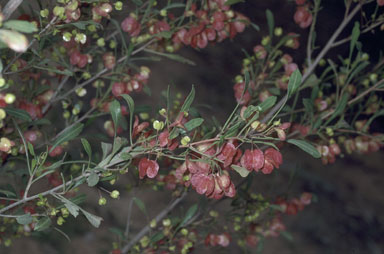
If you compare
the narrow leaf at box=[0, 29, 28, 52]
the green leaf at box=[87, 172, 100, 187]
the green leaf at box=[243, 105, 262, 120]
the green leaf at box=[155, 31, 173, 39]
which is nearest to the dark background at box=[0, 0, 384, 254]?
the green leaf at box=[155, 31, 173, 39]

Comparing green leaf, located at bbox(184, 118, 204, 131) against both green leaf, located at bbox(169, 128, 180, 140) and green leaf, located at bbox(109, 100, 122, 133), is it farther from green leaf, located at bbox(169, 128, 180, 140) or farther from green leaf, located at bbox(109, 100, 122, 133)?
green leaf, located at bbox(109, 100, 122, 133)

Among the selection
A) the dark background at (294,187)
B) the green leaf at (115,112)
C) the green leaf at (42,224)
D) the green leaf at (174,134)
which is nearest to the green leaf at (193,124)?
the green leaf at (174,134)

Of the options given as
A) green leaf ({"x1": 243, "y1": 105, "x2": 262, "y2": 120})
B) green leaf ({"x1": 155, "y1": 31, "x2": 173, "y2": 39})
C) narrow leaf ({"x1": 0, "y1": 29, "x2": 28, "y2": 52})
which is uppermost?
narrow leaf ({"x1": 0, "y1": 29, "x2": 28, "y2": 52})

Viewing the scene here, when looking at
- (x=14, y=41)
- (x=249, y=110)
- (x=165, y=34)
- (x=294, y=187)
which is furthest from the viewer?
(x=294, y=187)

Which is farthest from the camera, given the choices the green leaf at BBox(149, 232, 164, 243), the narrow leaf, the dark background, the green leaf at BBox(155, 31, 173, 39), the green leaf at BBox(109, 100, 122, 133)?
the dark background

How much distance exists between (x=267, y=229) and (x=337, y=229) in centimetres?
186

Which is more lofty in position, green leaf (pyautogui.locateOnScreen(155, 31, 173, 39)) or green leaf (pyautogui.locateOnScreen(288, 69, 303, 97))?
green leaf (pyautogui.locateOnScreen(288, 69, 303, 97))

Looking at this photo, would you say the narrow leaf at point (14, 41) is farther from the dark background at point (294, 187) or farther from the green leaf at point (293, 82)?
the dark background at point (294, 187)

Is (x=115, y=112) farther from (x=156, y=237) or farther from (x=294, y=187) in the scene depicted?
(x=294, y=187)

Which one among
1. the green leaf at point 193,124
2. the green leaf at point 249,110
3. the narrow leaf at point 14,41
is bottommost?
the green leaf at point 193,124

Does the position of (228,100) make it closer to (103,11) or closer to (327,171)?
(327,171)

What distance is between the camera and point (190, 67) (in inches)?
139

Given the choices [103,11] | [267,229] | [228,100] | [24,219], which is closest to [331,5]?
[228,100]

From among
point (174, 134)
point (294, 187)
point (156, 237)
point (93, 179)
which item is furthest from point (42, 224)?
point (294, 187)
